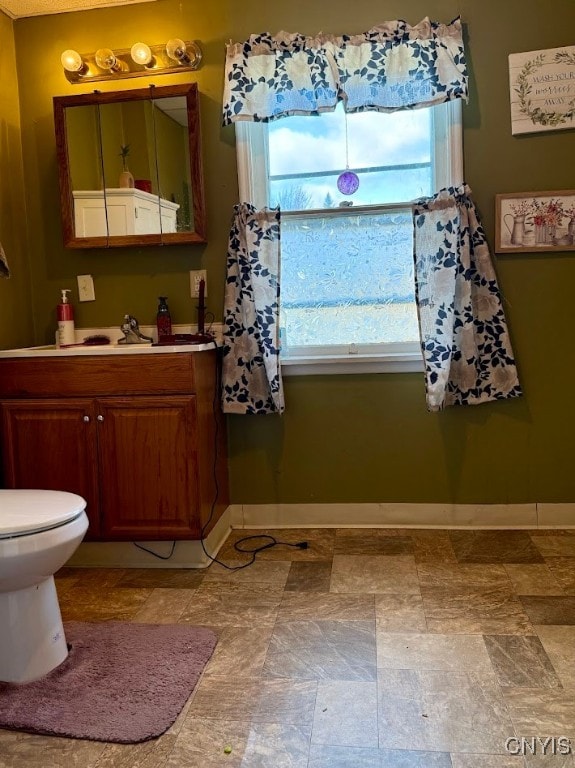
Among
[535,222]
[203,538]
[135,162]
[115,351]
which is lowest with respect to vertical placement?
[203,538]

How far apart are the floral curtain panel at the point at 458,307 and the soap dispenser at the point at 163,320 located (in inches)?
43.1

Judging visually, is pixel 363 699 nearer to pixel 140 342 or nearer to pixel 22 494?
pixel 22 494

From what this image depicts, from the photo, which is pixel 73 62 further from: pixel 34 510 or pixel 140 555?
pixel 140 555

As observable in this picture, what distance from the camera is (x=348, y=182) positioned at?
2.71 meters

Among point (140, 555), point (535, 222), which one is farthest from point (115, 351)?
point (535, 222)

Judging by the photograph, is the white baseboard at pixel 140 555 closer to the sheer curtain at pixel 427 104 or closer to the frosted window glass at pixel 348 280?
the frosted window glass at pixel 348 280

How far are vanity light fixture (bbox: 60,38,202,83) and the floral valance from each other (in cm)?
21

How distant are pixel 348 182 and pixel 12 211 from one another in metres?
1.52

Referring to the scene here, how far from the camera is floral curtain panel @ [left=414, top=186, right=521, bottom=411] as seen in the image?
2557mm

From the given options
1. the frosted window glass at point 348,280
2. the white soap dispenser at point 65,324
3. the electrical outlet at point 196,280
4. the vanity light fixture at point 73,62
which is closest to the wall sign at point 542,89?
the frosted window glass at point 348,280

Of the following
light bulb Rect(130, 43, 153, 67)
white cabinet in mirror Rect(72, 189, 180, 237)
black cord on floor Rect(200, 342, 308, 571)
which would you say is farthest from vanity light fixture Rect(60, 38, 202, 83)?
black cord on floor Rect(200, 342, 308, 571)

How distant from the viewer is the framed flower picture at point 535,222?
259cm

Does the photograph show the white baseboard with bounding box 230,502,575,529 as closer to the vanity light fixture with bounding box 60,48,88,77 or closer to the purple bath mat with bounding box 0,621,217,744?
the purple bath mat with bounding box 0,621,217,744

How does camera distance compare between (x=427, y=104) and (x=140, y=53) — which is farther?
(x=140, y=53)
